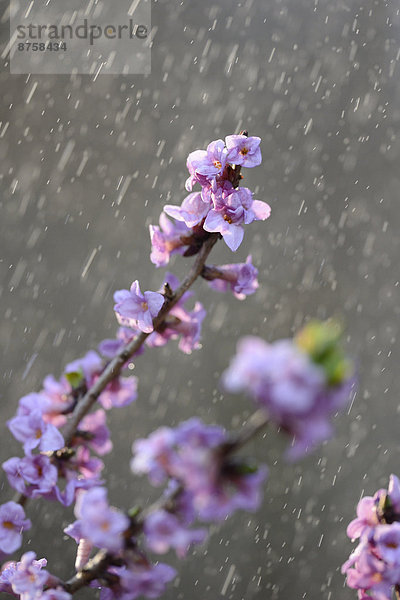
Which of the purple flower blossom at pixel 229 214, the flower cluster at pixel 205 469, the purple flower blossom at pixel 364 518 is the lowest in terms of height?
the purple flower blossom at pixel 364 518

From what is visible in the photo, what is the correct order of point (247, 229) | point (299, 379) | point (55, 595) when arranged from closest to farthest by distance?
1. point (299, 379)
2. point (55, 595)
3. point (247, 229)

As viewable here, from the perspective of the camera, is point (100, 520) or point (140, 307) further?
point (140, 307)

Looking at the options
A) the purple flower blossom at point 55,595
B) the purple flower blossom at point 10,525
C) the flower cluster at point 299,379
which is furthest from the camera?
the purple flower blossom at point 10,525

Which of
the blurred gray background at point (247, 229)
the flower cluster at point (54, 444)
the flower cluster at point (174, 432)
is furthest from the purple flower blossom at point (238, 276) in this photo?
the blurred gray background at point (247, 229)

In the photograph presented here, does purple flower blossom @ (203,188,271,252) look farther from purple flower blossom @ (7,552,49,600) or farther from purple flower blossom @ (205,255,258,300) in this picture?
purple flower blossom @ (7,552,49,600)

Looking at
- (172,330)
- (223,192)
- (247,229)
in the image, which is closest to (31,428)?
(172,330)

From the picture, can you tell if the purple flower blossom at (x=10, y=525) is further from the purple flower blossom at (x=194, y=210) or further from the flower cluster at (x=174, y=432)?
the purple flower blossom at (x=194, y=210)

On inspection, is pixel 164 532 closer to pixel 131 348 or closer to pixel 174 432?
pixel 174 432
